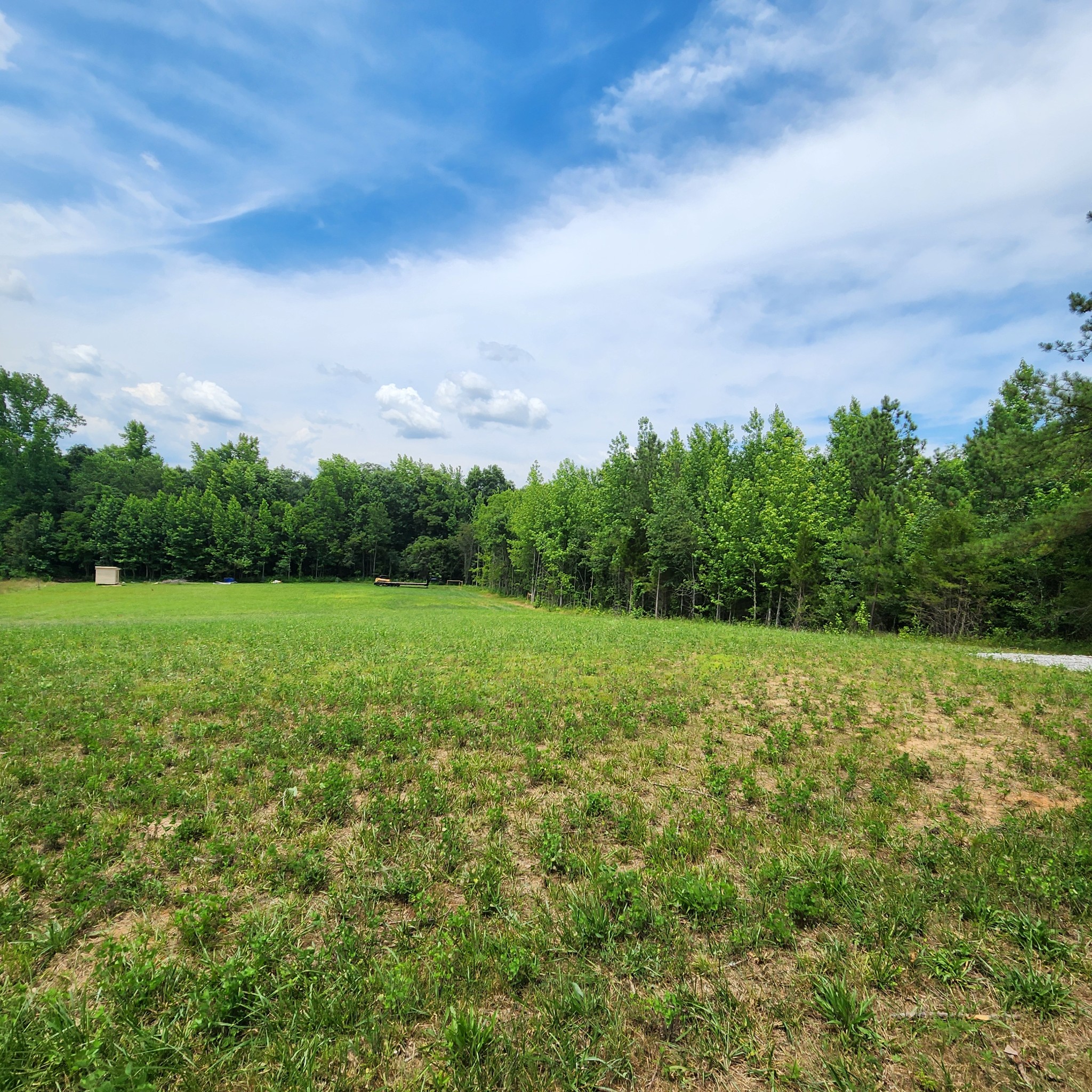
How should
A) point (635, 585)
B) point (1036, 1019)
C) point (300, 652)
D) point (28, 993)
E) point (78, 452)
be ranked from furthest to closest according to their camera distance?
point (78, 452)
point (635, 585)
point (300, 652)
point (28, 993)
point (1036, 1019)

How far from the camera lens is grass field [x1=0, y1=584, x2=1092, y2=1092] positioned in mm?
2977

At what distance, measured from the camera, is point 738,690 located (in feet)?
34.5

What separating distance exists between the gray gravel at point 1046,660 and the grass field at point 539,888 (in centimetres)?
576

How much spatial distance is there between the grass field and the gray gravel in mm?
5758

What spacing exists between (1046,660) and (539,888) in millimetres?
20095

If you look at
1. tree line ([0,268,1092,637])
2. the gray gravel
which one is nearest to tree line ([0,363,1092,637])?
tree line ([0,268,1092,637])

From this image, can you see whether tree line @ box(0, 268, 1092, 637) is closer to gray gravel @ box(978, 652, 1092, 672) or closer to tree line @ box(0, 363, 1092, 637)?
tree line @ box(0, 363, 1092, 637)

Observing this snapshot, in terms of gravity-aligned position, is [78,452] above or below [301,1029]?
above

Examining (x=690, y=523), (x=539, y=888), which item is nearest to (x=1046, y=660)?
(x=539, y=888)

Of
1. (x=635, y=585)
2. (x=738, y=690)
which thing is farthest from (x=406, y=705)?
(x=635, y=585)

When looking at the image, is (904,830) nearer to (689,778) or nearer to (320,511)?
(689,778)

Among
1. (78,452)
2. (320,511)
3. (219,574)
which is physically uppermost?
(78,452)

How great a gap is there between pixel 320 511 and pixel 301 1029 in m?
91.0

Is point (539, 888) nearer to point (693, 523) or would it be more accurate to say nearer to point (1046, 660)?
point (1046, 660)
